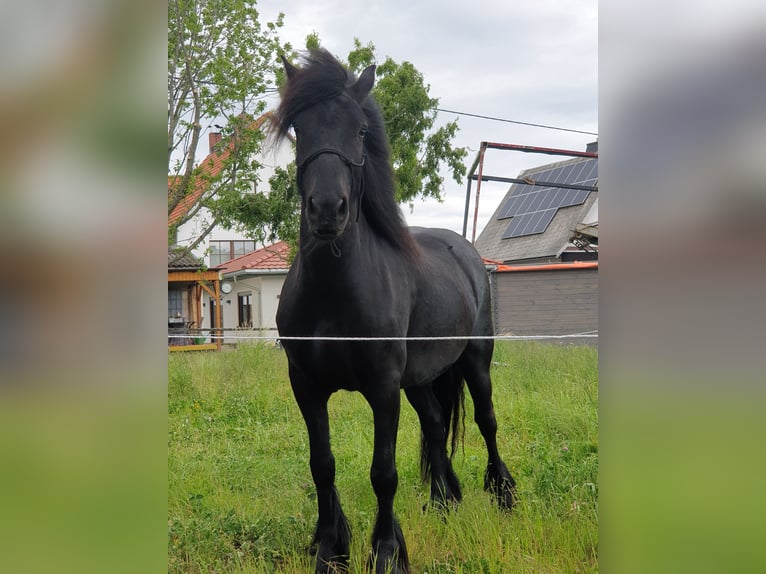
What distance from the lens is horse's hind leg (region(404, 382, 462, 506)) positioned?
4.34 metres

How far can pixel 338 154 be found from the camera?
110 inches

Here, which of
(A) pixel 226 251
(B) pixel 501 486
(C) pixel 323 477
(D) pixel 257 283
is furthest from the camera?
(A) pixel 226 251

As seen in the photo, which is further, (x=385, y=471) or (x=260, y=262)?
(x=260, y=262)

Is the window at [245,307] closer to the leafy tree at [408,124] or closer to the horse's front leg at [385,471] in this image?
the leafy tree at [408,124]

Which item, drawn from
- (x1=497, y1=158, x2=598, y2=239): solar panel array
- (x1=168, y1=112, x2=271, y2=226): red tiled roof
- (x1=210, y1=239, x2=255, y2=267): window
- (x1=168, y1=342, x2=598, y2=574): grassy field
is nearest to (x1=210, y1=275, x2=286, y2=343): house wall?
(x1=210, y1=239, x2=255, y2=267): window

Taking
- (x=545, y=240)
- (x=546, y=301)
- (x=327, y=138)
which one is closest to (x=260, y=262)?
(x=545, y=240)

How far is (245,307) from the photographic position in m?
27.5

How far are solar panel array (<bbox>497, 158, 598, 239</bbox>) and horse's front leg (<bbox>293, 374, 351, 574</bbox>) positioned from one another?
17.2 m

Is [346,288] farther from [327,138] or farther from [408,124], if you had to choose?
[408,124]

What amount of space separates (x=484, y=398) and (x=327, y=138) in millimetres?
2542

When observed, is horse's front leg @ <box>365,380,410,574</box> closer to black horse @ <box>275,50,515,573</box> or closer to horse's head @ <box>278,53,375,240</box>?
black horse @ <box>275,50,515,573</box>

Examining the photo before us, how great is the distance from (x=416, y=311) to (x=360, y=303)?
70 centimetres

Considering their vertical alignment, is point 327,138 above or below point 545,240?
below
